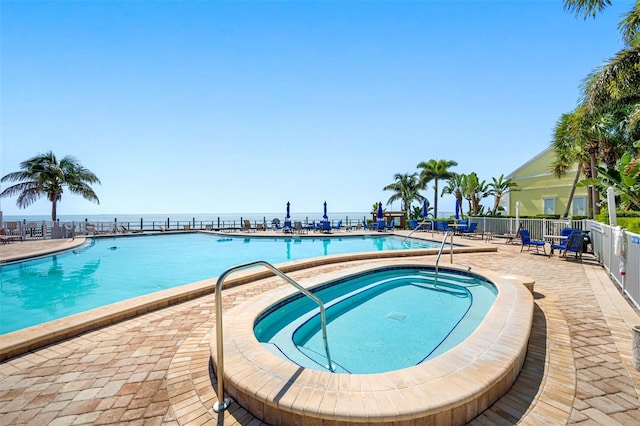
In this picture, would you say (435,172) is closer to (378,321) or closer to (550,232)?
(550,232)

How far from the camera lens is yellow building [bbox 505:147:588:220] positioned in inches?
795

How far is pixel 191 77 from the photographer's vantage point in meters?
11.9

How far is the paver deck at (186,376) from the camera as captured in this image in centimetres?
214

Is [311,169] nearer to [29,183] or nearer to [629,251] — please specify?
[29,183]

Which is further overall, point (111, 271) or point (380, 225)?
point (380, 225)

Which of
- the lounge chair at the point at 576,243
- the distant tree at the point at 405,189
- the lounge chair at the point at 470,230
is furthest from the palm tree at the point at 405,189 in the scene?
the lounge chair at the point at 576,243

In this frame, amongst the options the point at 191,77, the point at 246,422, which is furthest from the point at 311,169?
the point at 246,422

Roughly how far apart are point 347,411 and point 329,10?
10.9 m

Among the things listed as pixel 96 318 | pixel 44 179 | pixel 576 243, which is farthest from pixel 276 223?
pixel 96 318

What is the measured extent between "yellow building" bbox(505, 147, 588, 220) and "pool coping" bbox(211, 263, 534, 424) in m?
23.3

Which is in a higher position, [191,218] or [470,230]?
[191,218]

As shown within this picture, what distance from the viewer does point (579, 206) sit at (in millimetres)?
20016

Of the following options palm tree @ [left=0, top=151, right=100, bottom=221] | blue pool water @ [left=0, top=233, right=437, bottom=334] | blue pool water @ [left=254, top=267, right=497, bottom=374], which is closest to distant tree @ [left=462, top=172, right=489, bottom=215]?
blue pool water @ [left=0, top=233, right=437, bottom=334]

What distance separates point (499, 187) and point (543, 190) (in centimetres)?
283
